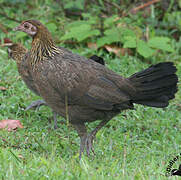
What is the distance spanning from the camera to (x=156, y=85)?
535 centimetres

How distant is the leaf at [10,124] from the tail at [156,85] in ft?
5.72

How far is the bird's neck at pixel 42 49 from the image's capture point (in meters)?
5.54

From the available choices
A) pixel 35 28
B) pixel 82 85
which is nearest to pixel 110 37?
pixel 35 28

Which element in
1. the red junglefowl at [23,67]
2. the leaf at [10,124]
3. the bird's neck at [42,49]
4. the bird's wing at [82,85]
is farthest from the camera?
the red junglefowl at [23,67]

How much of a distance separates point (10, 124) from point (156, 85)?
7.06ft

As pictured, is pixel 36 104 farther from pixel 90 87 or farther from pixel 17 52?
pixel 90 87

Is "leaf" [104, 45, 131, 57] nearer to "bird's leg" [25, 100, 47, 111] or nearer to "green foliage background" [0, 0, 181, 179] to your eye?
"green foliage background" [0, 0, 181, 179]

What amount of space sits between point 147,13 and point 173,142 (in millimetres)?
4413

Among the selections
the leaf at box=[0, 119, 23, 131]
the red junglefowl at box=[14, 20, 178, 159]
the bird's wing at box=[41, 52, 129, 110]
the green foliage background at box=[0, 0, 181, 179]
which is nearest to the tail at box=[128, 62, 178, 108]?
the red junglefowl at box=[14, 20, 178, 159]

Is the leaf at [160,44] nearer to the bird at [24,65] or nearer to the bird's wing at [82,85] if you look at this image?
the bird at [24,65]

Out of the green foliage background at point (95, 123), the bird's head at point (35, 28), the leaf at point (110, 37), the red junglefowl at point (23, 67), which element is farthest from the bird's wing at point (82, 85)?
the leaf at point (110, 37)

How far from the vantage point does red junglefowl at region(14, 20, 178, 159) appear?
5.27 m

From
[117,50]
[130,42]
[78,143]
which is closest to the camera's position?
[78,143]

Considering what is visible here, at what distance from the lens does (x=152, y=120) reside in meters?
6.90
